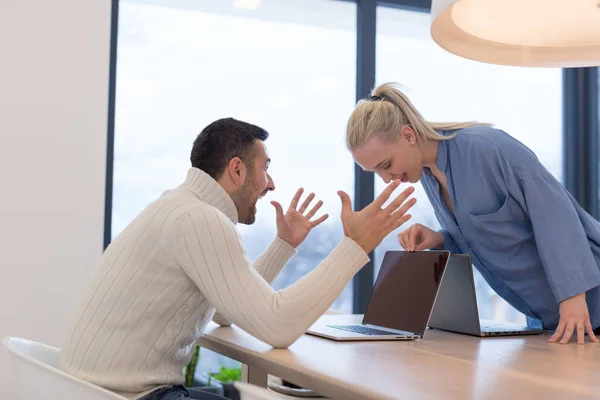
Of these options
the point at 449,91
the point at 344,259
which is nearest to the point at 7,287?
the point at 344,259

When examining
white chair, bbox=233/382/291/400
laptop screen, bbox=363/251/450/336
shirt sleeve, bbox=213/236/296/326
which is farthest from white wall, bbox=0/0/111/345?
white chair, bbox=233/382/291/400

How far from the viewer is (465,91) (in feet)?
13.2

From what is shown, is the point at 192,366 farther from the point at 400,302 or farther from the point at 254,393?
the point at 254,393

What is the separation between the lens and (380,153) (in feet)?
6.72

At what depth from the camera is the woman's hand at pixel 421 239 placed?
2080 mm

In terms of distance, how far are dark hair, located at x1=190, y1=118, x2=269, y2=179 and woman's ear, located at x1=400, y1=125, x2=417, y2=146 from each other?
1.44 feet

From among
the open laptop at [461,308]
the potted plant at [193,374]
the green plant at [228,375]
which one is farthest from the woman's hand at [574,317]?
the green plant at [228,375]

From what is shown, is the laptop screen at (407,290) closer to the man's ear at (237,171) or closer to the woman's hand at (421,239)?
the woman's hand at (421,239)

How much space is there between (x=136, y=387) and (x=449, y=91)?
115 inches

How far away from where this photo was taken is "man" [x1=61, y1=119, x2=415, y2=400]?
1456mm

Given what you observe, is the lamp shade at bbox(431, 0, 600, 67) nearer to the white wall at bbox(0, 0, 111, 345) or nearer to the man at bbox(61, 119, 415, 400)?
the man at bbox(61, 119, 415, 400)

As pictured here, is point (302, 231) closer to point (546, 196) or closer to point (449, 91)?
point (546, 196)

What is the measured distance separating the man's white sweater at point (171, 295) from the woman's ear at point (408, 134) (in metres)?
0.60

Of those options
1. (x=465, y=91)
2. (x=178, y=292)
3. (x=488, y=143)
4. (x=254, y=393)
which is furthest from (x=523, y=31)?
(x=465, y=91)
